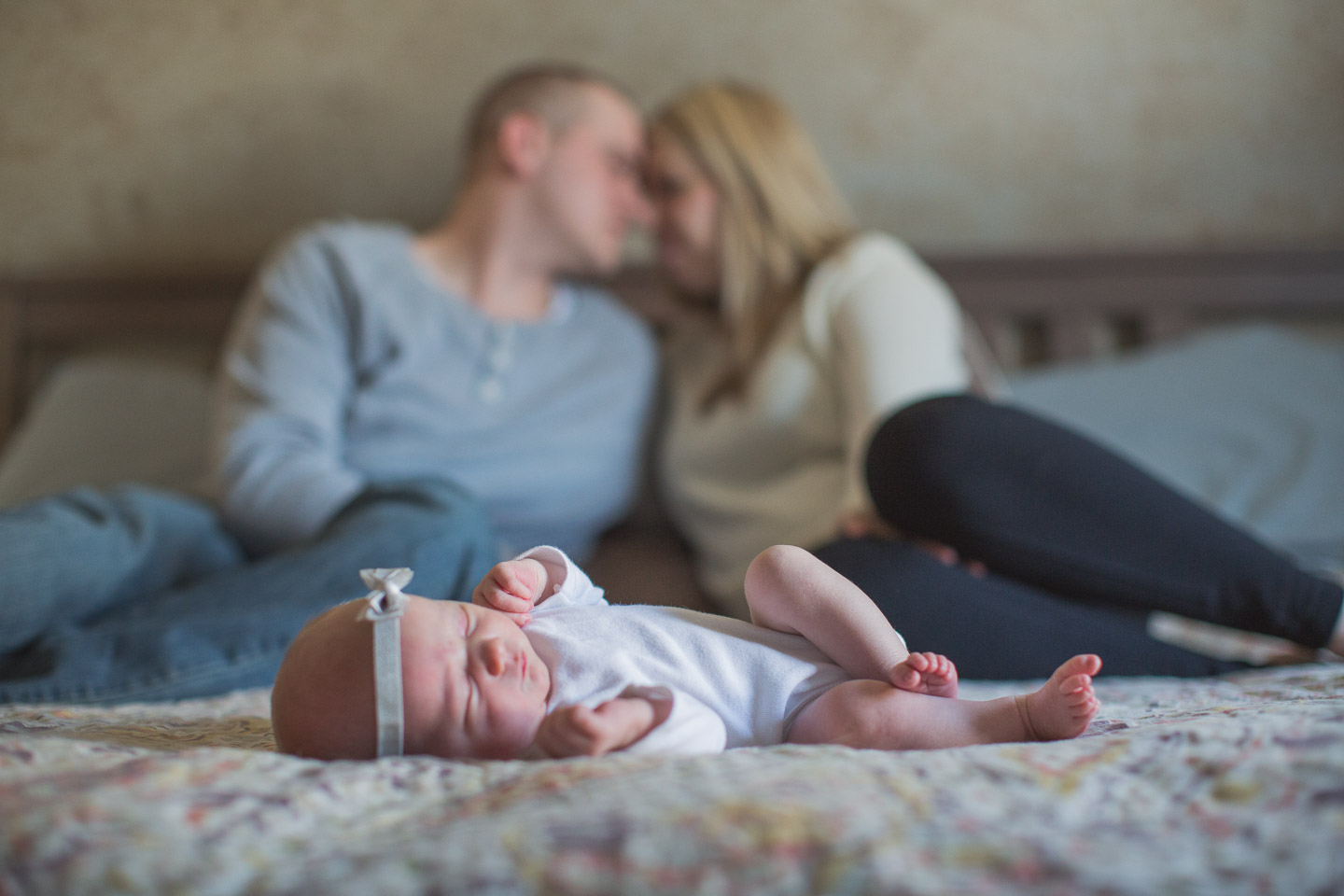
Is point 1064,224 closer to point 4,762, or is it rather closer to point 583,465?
point 583,465

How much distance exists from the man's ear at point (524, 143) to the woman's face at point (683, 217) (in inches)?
6.9

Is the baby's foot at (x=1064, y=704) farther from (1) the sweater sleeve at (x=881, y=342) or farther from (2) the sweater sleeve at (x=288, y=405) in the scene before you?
(2) the sweater sleeve at (x=288, y=405)

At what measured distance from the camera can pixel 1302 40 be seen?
1.71 m

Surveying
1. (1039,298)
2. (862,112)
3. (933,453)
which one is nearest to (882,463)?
(933,453)

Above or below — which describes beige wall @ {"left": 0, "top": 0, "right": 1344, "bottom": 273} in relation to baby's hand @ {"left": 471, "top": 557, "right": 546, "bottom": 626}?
above

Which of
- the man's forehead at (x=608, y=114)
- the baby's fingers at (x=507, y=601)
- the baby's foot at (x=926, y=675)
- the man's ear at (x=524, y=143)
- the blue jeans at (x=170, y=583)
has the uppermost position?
the man's forehead at (x=608, y=114)

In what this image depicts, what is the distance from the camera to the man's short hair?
1486 mm

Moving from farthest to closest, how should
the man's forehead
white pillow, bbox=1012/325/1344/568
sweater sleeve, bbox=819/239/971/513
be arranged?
the man's forehead < white pillow, bbox=1012/325/1344/568 < sweater sleeve, bbox=819/239/971/513

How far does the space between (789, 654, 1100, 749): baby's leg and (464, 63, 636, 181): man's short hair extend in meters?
1.17

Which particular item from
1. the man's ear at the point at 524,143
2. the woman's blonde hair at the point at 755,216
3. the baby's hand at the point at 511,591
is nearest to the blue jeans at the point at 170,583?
the baby's hand at the point at 511,591

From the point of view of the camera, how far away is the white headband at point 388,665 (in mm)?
500

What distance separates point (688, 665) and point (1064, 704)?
0.22m

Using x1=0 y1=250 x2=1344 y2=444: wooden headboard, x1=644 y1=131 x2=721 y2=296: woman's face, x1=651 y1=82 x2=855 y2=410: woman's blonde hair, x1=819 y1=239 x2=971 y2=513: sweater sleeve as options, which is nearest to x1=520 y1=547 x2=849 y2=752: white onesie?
x1=819 y1=239 x2=971 y2=513: sweater sleeve

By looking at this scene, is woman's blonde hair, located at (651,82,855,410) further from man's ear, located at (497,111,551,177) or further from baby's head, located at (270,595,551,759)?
baby's head, located at (270,595,551,759)
